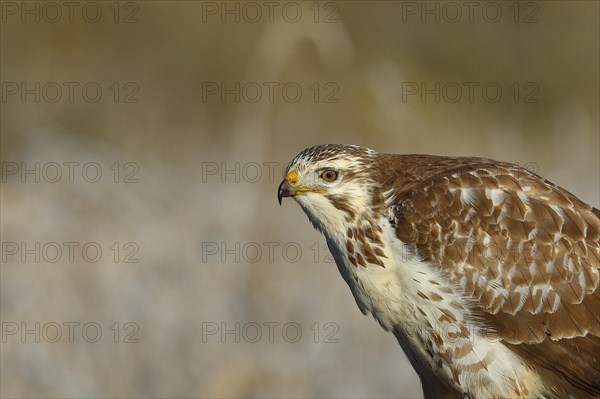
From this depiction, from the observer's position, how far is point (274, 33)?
2150cm

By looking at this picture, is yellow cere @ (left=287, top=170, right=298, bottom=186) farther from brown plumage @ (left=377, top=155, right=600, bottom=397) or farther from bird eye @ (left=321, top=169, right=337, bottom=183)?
brown plumage @ (left=377, top=155, right=600, bottom=397)

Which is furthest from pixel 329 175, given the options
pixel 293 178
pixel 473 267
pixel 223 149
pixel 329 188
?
pixel 223 149

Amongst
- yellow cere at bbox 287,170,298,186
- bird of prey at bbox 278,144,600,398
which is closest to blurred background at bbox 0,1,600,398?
bird of prey at bbox 278,144,600,398

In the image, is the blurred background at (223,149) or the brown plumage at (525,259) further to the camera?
the blurred background at (223,149)

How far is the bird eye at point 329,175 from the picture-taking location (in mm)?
7723

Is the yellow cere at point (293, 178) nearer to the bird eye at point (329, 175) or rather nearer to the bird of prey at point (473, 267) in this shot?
the bird of prey at point (473, 267)

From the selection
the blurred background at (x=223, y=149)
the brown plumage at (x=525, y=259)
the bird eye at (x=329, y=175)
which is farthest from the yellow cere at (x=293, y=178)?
the blurred background at (x=223, y=149)

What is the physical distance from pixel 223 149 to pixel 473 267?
13354mm

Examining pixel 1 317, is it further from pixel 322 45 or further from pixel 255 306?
pixel 322 45

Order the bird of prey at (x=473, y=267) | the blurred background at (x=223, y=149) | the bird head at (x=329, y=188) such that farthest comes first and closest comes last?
the blurred background at (x=223, y=149), the bird head at (x=329, y=188), the bird of prey at (x=473, y=267)

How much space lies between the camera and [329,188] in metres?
7.70

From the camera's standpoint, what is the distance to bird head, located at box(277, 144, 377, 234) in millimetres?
7688

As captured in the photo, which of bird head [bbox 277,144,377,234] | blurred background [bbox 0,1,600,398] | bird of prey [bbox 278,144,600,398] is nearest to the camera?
bird of prey [bbox 278,144,600,398]

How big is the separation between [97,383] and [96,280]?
1.50m
